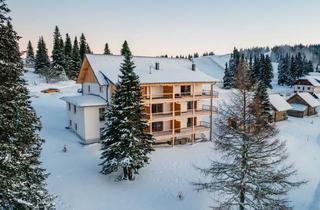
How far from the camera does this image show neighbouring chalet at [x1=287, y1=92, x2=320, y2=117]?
2174 inches

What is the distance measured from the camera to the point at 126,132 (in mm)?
21906

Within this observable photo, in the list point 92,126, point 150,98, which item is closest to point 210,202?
point 150,98

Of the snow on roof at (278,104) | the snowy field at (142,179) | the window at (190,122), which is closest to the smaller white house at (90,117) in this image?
the snowy field at (142,179)

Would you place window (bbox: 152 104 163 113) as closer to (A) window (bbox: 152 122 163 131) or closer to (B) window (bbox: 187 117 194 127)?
(A) window (bbox: 152 122 163 131)

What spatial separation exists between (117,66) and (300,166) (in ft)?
80.5

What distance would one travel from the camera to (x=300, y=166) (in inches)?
1163

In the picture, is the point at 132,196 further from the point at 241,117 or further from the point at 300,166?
the point at 300,166

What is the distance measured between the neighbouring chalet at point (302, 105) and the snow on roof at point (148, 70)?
31813 mm

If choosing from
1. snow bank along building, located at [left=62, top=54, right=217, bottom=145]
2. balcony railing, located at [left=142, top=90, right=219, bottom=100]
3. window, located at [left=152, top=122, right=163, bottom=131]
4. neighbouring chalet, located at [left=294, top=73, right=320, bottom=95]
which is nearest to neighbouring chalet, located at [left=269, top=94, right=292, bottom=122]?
snow bank along building, located at [left=62, top=54, right=217, bottom=145]

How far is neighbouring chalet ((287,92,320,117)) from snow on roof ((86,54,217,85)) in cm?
3181

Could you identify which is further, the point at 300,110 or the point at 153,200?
the point at 300,110

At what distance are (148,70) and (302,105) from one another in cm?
4111

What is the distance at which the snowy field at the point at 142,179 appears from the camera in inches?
771

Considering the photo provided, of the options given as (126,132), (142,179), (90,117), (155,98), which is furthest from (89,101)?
(142,179)
